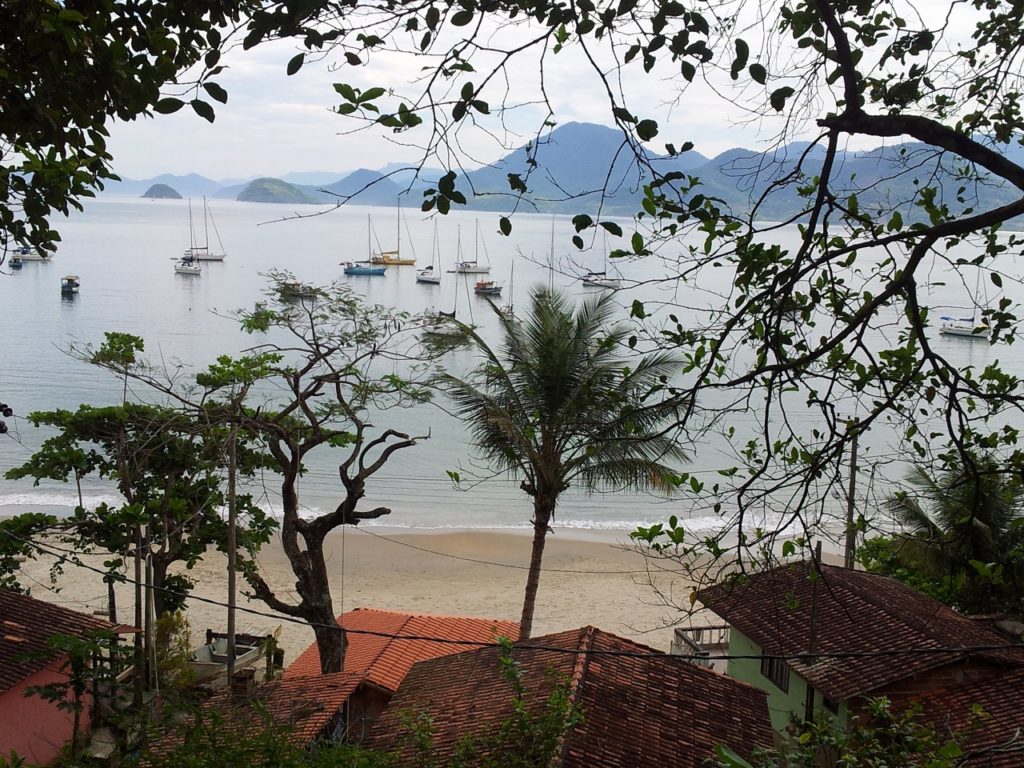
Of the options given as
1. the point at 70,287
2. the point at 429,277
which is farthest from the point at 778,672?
the point at 429,277

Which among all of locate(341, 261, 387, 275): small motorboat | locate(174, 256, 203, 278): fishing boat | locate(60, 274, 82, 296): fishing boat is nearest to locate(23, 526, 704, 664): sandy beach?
locate(60, 274, 82, 296): fishing boat

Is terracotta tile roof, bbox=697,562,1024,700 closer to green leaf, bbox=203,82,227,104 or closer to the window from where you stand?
the window

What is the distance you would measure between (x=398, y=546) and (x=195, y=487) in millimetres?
12043

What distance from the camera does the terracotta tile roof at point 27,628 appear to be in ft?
34.3

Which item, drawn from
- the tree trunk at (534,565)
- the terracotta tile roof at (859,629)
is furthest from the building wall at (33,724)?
the terracotta tile roof at (859,629)

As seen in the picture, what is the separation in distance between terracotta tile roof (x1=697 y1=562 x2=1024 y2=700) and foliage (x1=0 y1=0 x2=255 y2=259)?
319 inches

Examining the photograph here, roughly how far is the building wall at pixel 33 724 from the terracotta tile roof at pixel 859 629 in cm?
818

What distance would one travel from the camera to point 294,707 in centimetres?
1012

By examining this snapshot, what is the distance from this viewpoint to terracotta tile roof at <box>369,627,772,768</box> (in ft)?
27.1

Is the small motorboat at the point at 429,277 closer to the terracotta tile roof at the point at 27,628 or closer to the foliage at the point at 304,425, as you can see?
the foliage at the point at 304,425

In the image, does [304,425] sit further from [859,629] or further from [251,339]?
[251,339]

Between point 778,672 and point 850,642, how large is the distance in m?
1.42

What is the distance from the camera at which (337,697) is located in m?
10.6

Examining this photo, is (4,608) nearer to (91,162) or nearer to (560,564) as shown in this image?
(91,162)
